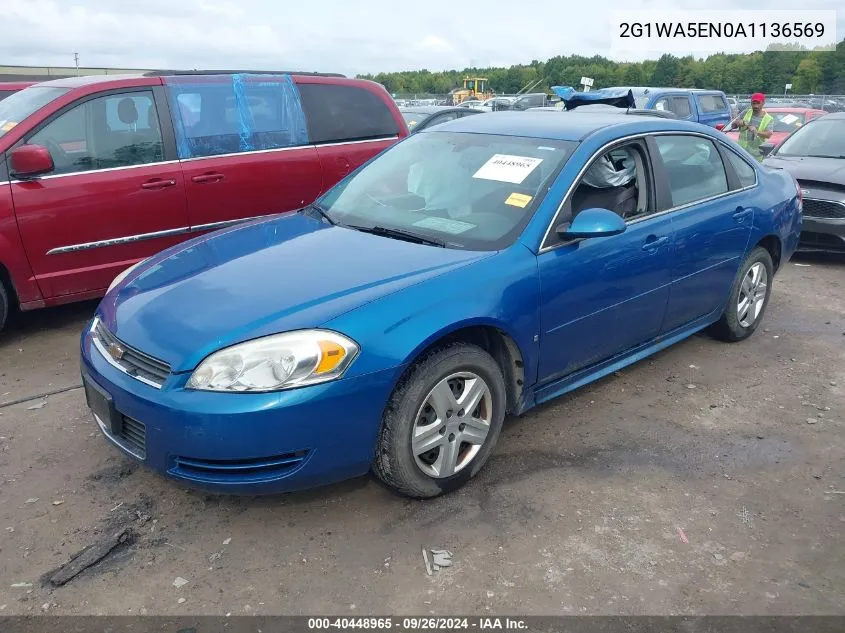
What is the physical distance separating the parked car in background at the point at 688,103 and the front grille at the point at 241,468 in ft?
40.7

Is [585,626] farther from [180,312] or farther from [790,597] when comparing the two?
[180,312]

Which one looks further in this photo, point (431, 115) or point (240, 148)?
point (431, 115)

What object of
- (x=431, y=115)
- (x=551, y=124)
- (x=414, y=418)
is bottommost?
(x=414, y=418)

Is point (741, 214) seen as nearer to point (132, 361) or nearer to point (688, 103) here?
point (132, 361)

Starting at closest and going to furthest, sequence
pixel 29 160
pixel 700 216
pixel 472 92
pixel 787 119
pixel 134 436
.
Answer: pixel 134 436 → pixel 700 216 → pixel 29 160 → pixel 787 119 → pixel 472 92

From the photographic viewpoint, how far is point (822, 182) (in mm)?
7602

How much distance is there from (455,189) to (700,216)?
5.29 feet

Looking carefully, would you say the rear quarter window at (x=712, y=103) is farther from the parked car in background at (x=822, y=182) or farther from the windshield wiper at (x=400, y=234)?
the windshield wiper at (x=400, y=234)

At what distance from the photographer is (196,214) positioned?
5.54m

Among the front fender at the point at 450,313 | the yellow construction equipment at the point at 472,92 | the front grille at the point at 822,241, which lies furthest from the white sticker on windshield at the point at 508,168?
the yellow construction equipment at the point at 472,92

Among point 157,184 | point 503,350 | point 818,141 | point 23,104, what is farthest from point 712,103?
point 503,350

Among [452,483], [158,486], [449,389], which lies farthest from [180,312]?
[452,483]

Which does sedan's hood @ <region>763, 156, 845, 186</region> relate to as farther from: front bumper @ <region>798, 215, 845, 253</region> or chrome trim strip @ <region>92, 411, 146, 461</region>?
chrome trim strip @ <region>92, 411, 146, 461</region>

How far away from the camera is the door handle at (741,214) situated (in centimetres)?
466
